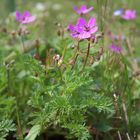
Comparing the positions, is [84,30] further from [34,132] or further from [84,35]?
[34,132]

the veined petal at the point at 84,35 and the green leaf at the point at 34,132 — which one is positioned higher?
the veined petal at the point at 84,35

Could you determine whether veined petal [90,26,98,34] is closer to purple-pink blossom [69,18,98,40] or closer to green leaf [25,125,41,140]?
purple-pink blossom [69,18,98,40]

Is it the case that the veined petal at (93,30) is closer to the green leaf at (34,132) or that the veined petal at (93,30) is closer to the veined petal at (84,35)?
the veined petal at (84,35)

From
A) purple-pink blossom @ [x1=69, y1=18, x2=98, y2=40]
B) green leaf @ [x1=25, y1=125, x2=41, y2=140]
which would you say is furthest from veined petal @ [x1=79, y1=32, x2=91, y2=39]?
green leaf @ [x1=25, y1=125, x2=41, y2=140]

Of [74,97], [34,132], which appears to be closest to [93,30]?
[74,97]

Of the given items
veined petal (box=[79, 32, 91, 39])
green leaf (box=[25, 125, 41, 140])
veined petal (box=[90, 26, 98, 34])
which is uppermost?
veined petal (box=[90, 26, 98, 34])

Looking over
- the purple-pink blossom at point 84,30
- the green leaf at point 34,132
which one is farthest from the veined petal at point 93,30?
the green leaf at point 34,132

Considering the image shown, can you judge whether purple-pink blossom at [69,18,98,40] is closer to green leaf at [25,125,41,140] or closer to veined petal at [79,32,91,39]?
veined petal at [79,32,91,39]

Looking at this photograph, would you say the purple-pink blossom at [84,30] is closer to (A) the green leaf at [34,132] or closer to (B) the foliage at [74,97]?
(B) the foliage at [74,97]

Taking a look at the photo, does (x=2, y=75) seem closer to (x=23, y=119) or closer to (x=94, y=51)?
(x=23, y=119)

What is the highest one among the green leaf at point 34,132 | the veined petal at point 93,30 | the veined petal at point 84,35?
the veined petal at point 93,30

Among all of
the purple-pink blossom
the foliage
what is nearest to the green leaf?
the foliage

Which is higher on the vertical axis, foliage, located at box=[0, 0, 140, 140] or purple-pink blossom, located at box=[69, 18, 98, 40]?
purple-pink blossom, located at box=[69, 18, 98, 40]
